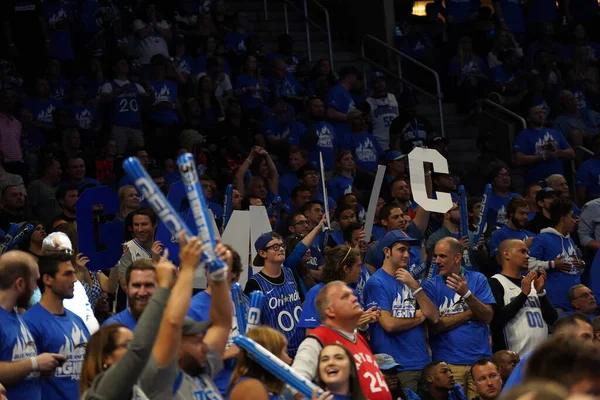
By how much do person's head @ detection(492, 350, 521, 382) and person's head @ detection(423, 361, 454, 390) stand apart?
37 centimetres

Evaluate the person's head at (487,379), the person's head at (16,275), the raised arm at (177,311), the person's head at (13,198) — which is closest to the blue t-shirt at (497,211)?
the person's head at (487,379)

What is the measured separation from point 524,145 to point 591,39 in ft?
15.2

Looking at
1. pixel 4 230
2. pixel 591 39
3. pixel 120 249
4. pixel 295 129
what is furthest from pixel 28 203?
pixel 591 39

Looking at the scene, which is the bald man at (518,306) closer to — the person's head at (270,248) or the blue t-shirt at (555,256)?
the blue t-shirt at (555,256)

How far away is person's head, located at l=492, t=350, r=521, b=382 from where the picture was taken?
8094 millimetres

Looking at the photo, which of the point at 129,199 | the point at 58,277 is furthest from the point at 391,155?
the point at 58,277

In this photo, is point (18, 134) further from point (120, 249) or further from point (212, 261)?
point (212, 261)

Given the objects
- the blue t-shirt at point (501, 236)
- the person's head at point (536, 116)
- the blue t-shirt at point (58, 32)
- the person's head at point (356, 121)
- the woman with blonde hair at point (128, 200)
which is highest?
the blue t-shirt at point (58, 32)

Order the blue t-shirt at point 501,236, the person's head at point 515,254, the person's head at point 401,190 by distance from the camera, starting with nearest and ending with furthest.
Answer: the person's head at point 515,254, the blue t-shirt at point 501,236, the person's head at point 401,190

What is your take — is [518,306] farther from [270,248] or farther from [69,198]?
[69,198]

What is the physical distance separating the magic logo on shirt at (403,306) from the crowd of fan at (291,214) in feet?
0.08

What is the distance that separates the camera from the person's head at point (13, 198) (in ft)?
32.1

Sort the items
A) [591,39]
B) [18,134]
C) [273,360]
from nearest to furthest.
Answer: [273,360] < [18,134] < [591,39]

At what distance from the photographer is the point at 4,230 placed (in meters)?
9.44
